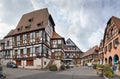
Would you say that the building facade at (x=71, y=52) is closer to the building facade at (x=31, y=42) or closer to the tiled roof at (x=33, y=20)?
the building facade at (x=31, y=42)

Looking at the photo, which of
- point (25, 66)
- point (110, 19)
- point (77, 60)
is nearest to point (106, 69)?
point (110, 19)

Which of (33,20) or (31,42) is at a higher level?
(33,20)

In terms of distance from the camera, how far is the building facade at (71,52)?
88.2 metres

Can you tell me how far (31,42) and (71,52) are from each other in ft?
162

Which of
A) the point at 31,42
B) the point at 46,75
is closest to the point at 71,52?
the point at 31,42

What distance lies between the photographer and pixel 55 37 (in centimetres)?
4956

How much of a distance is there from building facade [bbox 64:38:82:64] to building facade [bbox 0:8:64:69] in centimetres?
3930

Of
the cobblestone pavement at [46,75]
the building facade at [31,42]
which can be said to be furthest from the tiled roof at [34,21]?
the cobblestone pavement at [46,75]

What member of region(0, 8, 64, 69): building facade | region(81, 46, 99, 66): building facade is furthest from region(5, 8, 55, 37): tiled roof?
region(81, 46, 99, 66): building facade

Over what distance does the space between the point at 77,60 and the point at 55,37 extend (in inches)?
1825

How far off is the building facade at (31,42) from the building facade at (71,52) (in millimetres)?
39295

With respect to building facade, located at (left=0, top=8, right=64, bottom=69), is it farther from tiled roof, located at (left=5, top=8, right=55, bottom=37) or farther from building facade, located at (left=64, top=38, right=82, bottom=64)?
building facade, located at (left=64, top=38, right=82, bottom=64)

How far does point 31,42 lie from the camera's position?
42062mm

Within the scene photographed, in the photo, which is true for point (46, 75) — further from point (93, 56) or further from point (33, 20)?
point (93, 56)
